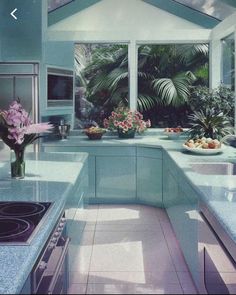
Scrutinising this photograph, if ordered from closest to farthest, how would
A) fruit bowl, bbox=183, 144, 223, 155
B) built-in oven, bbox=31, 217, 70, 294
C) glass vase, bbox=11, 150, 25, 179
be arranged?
built-in oven, bbox=31, 217, 70, 294 < glass vase, bbox=11, 150, 25, 179 < fruit bowl, bbox=183, 144, 223, 155

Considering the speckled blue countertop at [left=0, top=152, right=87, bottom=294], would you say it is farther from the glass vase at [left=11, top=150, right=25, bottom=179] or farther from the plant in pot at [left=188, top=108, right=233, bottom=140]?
the plant in pot at [left=188, top=108, right=233, bottom=140]

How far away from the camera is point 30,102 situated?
5.04 meters

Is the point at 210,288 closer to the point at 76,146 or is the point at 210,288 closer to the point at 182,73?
the point at 76,146

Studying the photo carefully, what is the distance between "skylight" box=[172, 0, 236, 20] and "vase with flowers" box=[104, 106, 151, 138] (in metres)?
1.55

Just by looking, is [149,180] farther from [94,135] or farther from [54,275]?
[54,275]

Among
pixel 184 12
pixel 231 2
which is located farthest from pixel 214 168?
pixel 184 12

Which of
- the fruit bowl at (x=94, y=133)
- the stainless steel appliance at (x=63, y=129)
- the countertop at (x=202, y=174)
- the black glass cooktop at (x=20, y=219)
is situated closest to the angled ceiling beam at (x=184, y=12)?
the countertop at (x=202, y=174)

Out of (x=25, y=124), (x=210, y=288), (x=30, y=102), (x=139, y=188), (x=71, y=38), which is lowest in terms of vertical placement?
(x=139, y=188)

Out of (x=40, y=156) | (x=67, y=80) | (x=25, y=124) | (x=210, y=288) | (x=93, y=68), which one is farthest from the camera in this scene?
(x=93, y=68)

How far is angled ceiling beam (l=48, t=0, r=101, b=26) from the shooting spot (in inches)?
231

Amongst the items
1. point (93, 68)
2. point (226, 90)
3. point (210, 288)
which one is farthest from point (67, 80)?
point (210, 288)

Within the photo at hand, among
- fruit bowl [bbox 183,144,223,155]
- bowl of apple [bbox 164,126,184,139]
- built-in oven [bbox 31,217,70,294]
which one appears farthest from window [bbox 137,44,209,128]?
built-in oven [bbox 31,217,70,294]

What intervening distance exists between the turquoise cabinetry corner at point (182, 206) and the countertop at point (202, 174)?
10 centimetres

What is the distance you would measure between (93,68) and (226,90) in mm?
1900
